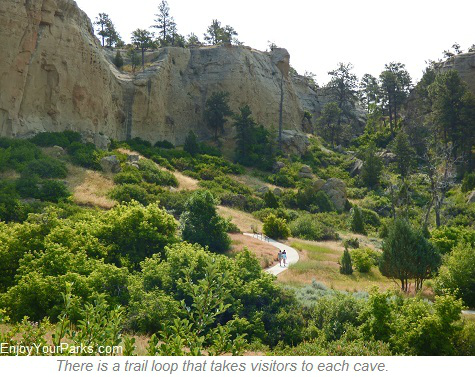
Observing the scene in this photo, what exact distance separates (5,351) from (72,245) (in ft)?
29.9

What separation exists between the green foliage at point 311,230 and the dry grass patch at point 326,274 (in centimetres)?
355

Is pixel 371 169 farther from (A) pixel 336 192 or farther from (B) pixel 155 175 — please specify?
(B) pixel 155 175

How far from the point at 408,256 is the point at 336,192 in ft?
74.7

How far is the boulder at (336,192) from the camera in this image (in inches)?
1628

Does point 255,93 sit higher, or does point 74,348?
point 255,93

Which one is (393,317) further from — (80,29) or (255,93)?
(255,93)

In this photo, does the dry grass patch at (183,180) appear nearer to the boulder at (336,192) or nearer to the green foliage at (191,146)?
the green foliage at (191,146)

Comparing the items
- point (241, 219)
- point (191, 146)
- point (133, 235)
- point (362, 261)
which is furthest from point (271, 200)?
point (133, 235)

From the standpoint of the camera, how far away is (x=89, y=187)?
30438mm

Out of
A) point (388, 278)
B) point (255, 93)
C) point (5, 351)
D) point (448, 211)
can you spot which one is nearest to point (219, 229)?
point (388, 278)

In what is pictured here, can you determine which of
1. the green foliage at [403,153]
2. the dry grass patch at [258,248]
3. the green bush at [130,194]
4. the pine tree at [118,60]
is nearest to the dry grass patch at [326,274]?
the dry grass patch at [258,248]

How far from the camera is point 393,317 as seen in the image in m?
11.1

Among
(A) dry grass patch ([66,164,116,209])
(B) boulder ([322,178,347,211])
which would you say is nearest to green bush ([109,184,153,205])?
(A) dry grass patch ([66,164,116,209])

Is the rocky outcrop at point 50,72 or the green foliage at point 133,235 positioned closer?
the green foliage at point 133,235
